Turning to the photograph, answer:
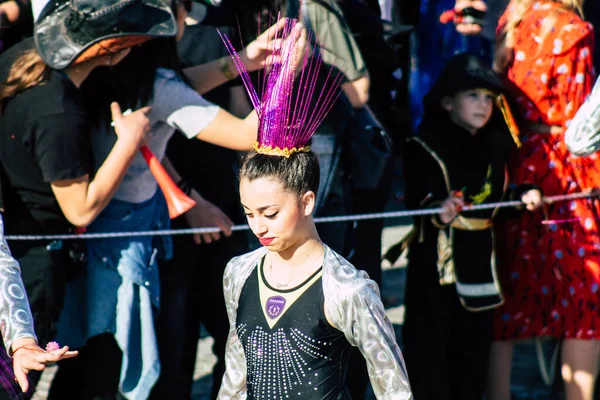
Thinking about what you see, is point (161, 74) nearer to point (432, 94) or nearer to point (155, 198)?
point (155, 198)

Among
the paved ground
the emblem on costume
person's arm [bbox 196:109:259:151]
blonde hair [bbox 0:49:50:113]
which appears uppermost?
blonde hair [bbox 0:49:50:113]

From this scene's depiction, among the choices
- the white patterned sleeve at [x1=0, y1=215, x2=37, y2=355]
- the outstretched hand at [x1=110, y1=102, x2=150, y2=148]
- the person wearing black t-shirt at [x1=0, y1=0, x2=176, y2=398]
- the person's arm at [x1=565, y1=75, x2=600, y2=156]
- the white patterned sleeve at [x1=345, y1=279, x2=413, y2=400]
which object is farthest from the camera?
the outstretched hand at [x1=110, y1=102, x2=150, y2=148]

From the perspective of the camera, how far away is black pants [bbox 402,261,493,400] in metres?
4.39

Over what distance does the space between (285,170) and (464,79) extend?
1882 millimetres

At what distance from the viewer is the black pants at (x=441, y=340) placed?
439 centimetres

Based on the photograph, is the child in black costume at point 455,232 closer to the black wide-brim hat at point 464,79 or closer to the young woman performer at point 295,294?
the black wide-brim hat at point 464,79

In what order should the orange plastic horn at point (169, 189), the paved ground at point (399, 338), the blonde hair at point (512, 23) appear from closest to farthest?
the orange plastic horn at point (169, 189) → the blonde hair at point (512, 23) → the paved ground at point (399, 338)

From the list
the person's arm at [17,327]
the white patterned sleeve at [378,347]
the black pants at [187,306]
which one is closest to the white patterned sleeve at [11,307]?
the person's arm at [17,327]

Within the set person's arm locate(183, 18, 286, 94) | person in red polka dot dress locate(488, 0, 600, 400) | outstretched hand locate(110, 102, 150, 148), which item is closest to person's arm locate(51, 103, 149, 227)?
outstretched hand locate(110, 102, 150, 148)

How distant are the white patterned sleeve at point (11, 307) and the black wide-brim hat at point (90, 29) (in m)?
1.15

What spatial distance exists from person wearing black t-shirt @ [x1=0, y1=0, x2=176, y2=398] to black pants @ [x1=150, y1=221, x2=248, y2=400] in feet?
1.70

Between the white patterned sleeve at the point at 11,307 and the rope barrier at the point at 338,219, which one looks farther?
the rope barrier at the point at 338,219

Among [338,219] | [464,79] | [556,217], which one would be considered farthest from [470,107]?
[338,219]

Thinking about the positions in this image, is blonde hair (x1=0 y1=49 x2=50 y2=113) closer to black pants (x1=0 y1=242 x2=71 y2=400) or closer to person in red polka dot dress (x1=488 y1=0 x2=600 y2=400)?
black pants (x1=0 y1=242 x2=71 y2=400)
